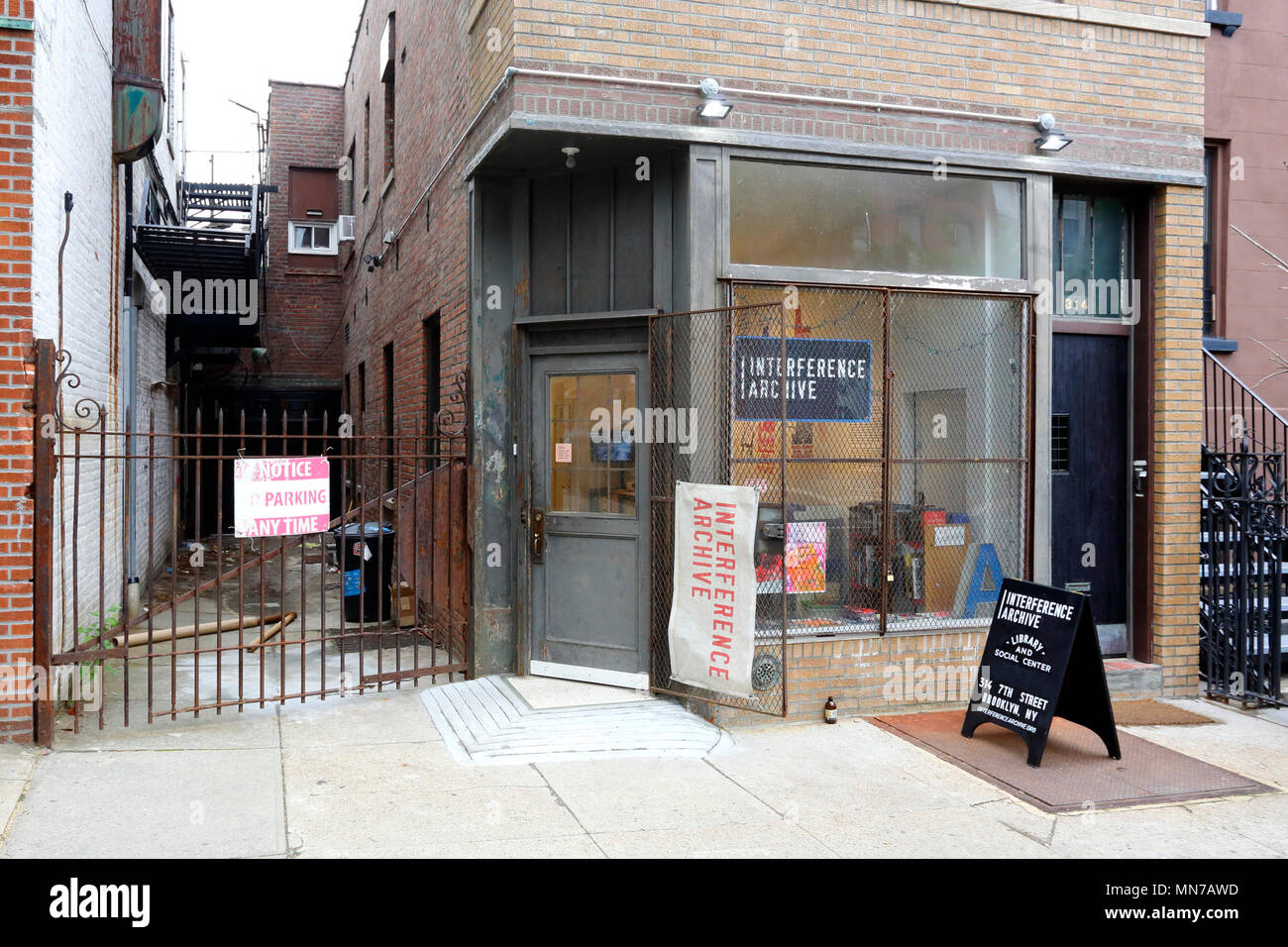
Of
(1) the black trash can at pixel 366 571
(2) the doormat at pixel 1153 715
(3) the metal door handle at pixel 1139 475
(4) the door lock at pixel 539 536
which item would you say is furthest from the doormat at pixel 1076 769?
(1) the black trash can at pixel 366 571

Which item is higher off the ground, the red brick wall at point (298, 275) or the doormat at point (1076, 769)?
the red brick wall at point (298, 275)

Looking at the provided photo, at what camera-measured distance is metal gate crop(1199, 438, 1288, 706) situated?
25.2 ft

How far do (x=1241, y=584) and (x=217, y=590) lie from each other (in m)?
8.09

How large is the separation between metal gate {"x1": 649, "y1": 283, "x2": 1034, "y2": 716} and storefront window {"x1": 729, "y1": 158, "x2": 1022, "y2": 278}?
26cm

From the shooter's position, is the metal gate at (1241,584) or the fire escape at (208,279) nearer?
the metal gate at (1241,584)

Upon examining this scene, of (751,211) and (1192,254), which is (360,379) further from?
(1192,254)

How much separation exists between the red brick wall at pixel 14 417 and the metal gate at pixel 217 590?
127mm

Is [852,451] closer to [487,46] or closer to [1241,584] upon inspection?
[1241,584]

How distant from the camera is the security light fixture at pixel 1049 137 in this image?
7562mm

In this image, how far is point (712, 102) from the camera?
679cm

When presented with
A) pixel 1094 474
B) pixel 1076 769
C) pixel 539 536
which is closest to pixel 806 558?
pixel 539 536

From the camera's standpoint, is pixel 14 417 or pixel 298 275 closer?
pixel 14 417

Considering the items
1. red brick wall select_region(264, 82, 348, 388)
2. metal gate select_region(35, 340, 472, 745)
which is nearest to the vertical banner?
metal gate select_region(35, 340, 472, 745)

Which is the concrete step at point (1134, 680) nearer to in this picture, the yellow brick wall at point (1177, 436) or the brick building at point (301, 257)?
the yellow brick wall at point (1177, 436)
